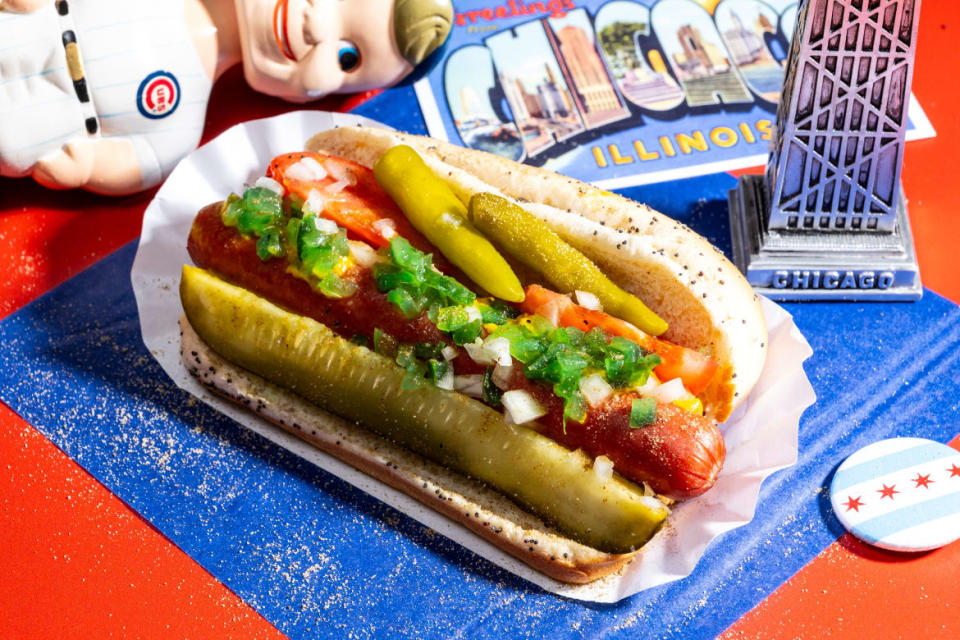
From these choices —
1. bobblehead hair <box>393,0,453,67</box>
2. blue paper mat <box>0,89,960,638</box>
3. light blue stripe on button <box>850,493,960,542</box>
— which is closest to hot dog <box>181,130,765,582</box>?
blue paper mat <box>0,89,960,638</box>

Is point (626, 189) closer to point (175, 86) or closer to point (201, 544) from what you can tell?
point (175, 86)

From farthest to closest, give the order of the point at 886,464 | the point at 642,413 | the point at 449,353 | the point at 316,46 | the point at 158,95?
the point at 316,46 < the point at 158,95 < the point at 886,464 < the point at 449,353 < the point at 642,413

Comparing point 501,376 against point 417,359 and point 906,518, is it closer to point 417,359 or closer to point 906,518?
point 417,359

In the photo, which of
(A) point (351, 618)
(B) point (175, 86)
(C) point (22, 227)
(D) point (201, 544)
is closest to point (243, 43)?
(B) point (175, 86)

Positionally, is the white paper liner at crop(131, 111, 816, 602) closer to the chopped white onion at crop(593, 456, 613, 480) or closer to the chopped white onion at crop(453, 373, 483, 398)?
the chopped white onion at crop(593, 456, 613, 480)

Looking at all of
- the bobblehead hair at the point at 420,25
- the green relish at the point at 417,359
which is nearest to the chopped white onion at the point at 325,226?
the green relish at the point at 417,359

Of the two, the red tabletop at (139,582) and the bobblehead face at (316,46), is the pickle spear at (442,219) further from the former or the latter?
the red tabletop at (139,582)

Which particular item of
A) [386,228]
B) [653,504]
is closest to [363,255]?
[386,228]
